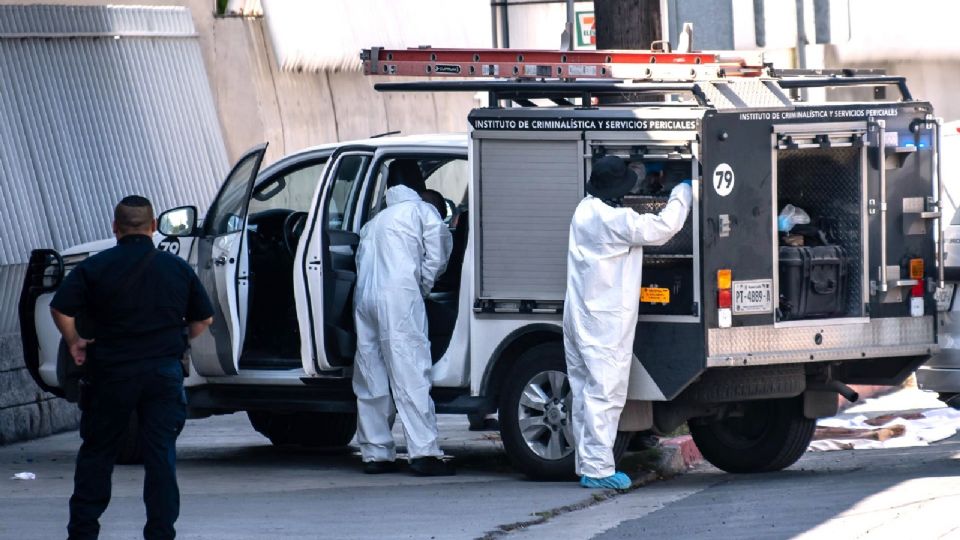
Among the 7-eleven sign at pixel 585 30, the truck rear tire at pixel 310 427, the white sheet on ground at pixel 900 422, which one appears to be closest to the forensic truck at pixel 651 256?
the truck rear tire at pixel 310 427

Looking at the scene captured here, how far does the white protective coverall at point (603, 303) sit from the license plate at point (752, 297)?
A: 0.52m

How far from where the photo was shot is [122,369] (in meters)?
7.95

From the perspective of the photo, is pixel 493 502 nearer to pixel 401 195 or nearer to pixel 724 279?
pixel 724 279

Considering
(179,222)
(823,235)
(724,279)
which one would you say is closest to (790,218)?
(823,235)

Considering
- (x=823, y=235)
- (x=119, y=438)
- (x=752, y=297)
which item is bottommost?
(x=119, y=438)

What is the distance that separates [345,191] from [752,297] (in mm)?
2876

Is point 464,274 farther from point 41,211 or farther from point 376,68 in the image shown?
point 41,211

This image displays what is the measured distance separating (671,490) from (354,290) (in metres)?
2.28

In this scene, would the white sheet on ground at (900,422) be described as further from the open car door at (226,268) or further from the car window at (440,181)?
the open car door at (226,268)

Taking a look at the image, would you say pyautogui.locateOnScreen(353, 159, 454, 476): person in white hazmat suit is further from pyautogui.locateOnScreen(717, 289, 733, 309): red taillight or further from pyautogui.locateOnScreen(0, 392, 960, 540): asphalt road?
pyautogui.locateOnScreen(717, 289, 733, 309): red taillight

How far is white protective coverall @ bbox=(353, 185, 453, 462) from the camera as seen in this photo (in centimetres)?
1074

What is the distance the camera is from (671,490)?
34.7 feet

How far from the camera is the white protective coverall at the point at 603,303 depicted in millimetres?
9930

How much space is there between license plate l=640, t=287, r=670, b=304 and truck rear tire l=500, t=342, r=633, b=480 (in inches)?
24.5
